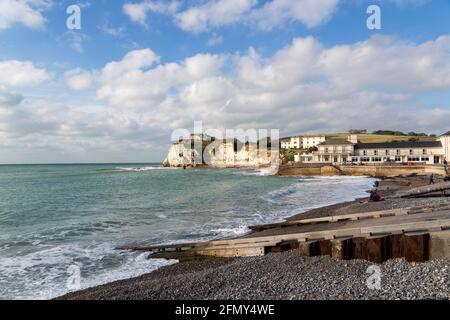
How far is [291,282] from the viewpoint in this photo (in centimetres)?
866

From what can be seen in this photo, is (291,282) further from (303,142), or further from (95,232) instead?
(303,142)

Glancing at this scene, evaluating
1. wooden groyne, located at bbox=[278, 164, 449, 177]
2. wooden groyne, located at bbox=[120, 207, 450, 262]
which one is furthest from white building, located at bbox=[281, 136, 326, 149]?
wooden groyne, located at bbox=[120, 207, 450, 262]

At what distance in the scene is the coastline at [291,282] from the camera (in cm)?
716

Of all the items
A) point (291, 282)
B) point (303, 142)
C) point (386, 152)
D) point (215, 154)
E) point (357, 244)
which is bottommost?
point (291, 282)

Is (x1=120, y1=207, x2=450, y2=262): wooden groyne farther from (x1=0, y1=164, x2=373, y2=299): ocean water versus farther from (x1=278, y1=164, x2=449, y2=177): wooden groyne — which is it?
(x1=278, y1=164, x2=449, y2=177): wooden groyne

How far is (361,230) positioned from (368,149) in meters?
91.9

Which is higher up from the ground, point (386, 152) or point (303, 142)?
point (303, 142)

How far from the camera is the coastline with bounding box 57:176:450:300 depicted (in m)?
7.16

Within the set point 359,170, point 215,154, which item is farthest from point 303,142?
point 359,170
